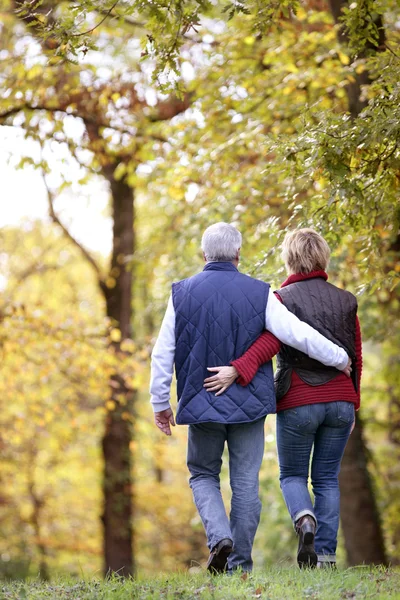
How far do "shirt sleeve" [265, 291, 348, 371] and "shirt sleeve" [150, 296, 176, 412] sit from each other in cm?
57

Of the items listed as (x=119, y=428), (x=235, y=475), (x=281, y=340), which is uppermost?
(x=281, y=340)

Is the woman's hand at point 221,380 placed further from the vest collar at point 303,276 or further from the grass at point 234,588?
the grass at point 234,588

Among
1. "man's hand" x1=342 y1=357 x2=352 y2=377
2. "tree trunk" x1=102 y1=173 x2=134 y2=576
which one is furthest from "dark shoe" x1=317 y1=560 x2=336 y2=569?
"tree trunk" x1=102 y1=173 x2=134 y2=576

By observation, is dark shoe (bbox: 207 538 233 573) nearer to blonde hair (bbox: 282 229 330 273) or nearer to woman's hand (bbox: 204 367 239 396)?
woman's hand (bbox: 204 367 239 396)

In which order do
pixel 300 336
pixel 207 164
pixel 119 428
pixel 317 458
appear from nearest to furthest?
pixel 300 336, pixel 317 458, pixel 207 164, pixel 119 428

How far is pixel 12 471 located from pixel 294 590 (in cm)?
1657

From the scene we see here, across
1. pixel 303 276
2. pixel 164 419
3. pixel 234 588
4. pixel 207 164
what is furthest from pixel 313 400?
pixel 207 164

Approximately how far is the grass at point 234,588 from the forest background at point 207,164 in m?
0.84

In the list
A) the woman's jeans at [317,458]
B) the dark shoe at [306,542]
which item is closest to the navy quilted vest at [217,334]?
the woman's jeans at [317,458]

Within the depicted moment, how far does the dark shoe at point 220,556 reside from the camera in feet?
14.1

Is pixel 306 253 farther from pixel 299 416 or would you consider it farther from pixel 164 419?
pixel 164 419

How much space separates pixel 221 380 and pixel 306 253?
102 centimetres

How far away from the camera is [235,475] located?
450cm

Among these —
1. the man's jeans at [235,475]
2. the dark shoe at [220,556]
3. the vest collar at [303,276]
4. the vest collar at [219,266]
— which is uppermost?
the vest collar at [219,266]
